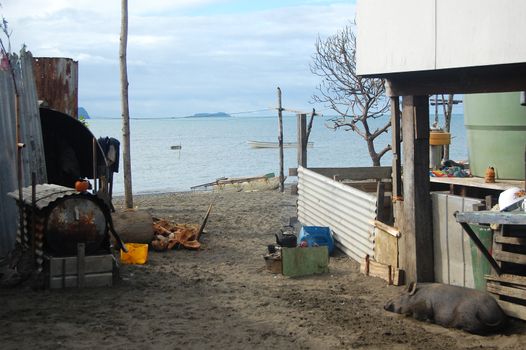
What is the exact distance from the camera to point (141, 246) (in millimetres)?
12047

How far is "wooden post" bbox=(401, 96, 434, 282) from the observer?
954 centimetres

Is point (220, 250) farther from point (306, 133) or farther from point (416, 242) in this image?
point (306, 133)

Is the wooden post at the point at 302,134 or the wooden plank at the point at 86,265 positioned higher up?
the wooden post at the point at 302,134

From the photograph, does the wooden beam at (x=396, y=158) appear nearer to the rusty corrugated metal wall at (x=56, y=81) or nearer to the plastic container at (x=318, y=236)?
the plastic container at (x=318, y=236)

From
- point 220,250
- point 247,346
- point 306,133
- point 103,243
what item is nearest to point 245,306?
point 247,346

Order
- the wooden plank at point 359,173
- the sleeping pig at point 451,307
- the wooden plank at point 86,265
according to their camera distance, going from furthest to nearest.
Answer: the wooden plank at point 359,173, the wooden plank at point 86,265, the sleeping pig at point 451,307

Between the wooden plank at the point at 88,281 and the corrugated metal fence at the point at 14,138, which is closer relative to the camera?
the wooden plank at the point at 88,281

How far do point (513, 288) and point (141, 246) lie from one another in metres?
6.23

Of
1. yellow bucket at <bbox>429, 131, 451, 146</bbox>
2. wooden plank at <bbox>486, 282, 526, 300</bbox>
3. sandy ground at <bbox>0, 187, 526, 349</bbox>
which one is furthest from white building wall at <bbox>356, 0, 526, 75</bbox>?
yellow bucket at <bbox>429, 131, 451, 146</bbox>

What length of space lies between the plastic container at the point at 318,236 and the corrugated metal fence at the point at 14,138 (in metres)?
4.63

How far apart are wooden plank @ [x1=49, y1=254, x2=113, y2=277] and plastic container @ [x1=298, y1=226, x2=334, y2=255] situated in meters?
3.71

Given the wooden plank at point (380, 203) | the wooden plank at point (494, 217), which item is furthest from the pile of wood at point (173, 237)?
the wooden plank at point (494, 217)

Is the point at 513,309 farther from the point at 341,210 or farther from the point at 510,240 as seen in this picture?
the point at 341,210

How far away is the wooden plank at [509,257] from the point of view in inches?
311
